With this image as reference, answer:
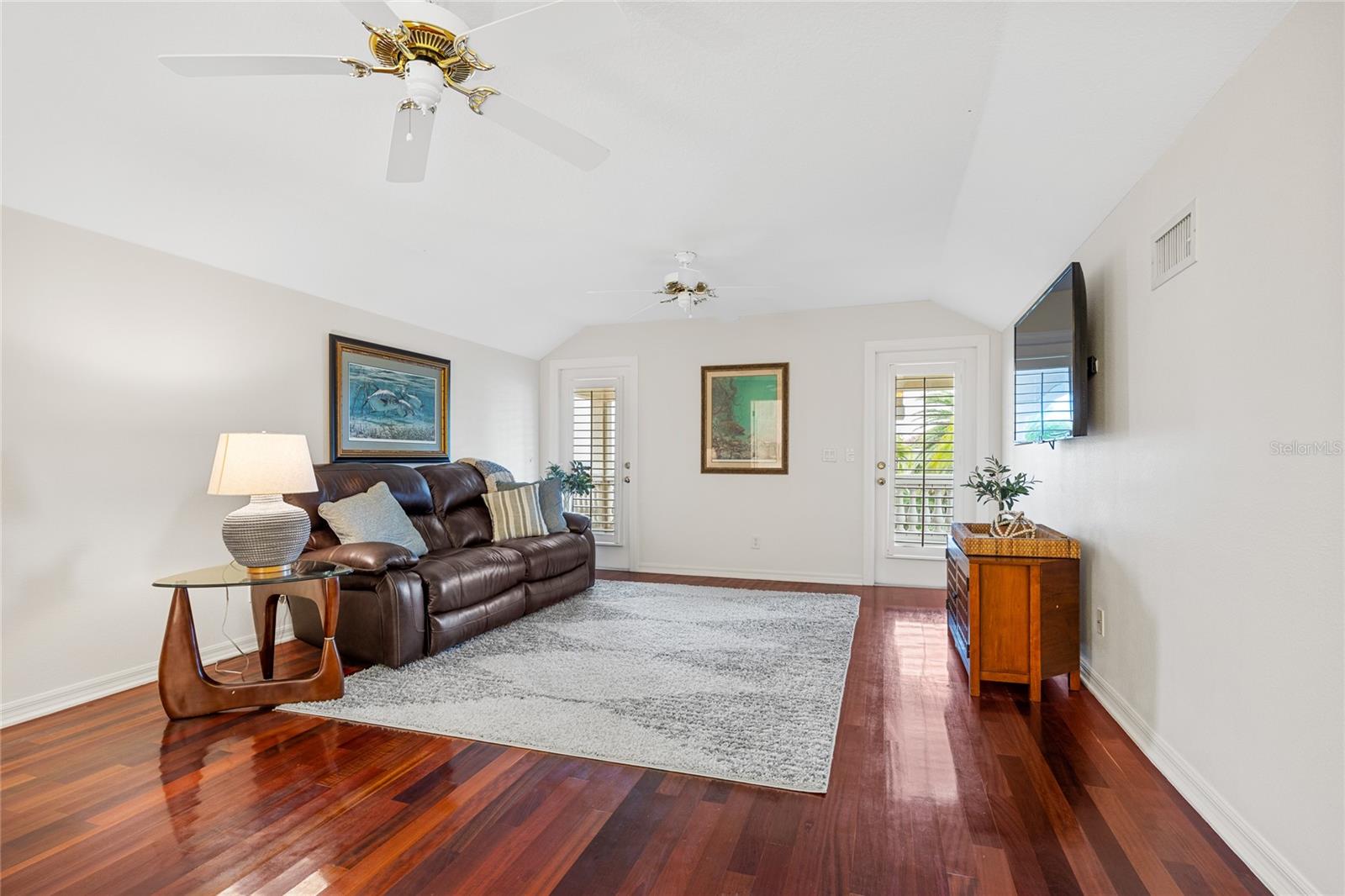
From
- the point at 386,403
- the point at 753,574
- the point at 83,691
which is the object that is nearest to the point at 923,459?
the point at 753,574

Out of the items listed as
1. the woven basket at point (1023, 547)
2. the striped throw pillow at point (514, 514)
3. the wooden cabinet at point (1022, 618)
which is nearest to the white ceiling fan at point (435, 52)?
the woven basket at point (1023, 547)

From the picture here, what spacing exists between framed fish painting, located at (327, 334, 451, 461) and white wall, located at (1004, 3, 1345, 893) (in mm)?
4355

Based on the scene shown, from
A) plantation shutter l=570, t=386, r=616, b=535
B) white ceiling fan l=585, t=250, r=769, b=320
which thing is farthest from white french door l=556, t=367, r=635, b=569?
white ceiling fan l=585, t=250, r=769, b=320

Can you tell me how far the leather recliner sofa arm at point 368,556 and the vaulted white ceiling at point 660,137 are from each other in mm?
1666

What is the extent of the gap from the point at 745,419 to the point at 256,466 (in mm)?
3955

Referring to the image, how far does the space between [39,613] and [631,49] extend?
10.9 ft

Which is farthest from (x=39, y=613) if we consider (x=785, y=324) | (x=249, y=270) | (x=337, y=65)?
(x=785, y=324)

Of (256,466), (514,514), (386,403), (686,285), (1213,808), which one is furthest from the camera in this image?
(514,514)

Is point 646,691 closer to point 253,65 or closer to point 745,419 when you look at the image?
point 253,65

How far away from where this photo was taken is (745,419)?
5.96 meters

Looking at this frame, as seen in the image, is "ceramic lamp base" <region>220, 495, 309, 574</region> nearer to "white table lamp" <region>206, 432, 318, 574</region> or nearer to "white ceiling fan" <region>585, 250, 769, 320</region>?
"white table lamp" <region>206, 432, 318, 574</region>

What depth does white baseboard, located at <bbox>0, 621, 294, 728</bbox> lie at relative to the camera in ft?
8.84

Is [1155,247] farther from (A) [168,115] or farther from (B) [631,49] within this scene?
(A) [168,115]

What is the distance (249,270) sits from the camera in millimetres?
3670
